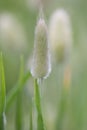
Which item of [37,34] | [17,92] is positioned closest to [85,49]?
[17,92]

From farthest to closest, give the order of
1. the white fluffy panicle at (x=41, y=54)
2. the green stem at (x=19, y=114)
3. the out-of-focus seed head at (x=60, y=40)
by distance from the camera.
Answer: the out-of-focus seed head at (x=60, y=40) → the green stem at (x=19, y=114) → the white fluffy panicle at (x=41, y=54)

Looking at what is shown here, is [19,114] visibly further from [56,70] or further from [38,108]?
[56,70]

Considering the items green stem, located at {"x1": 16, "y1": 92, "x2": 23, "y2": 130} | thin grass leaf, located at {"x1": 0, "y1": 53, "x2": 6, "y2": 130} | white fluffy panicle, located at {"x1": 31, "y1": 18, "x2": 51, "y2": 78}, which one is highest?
white fluffy panicle, located at {"x1": 31, "y1": 18, "x2": 51, "y2": 78}

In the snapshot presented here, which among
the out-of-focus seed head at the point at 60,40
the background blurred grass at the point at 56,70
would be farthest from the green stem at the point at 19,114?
the out-of-focus seed head at the point at 60,40

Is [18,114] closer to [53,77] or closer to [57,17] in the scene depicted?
[57,17]

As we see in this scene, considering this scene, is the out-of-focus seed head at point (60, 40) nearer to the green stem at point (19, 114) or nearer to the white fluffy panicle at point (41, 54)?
the green stem at point (19, 114)

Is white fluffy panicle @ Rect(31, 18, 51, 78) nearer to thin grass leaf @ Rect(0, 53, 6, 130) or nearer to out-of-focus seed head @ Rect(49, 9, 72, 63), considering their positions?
thin grass leaf @ Rect(0, 53, 6, 130)

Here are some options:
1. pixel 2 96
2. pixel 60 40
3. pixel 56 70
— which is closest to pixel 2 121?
pixel 2 96

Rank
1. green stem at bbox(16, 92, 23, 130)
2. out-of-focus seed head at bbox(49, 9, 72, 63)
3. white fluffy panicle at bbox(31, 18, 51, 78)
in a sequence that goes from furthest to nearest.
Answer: out-of-focus seed head at bbox(49, 9, 72, 63) < green stem at bbox(16, 92, 23, 130) < white fluffy panicle at bbox(31, 18, 51, 78)

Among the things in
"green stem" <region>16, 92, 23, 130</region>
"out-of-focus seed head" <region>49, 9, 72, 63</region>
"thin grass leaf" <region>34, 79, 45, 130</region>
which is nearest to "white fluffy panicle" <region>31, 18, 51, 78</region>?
"thin grass leaf" <region>34, 79, 45, 130</region>
